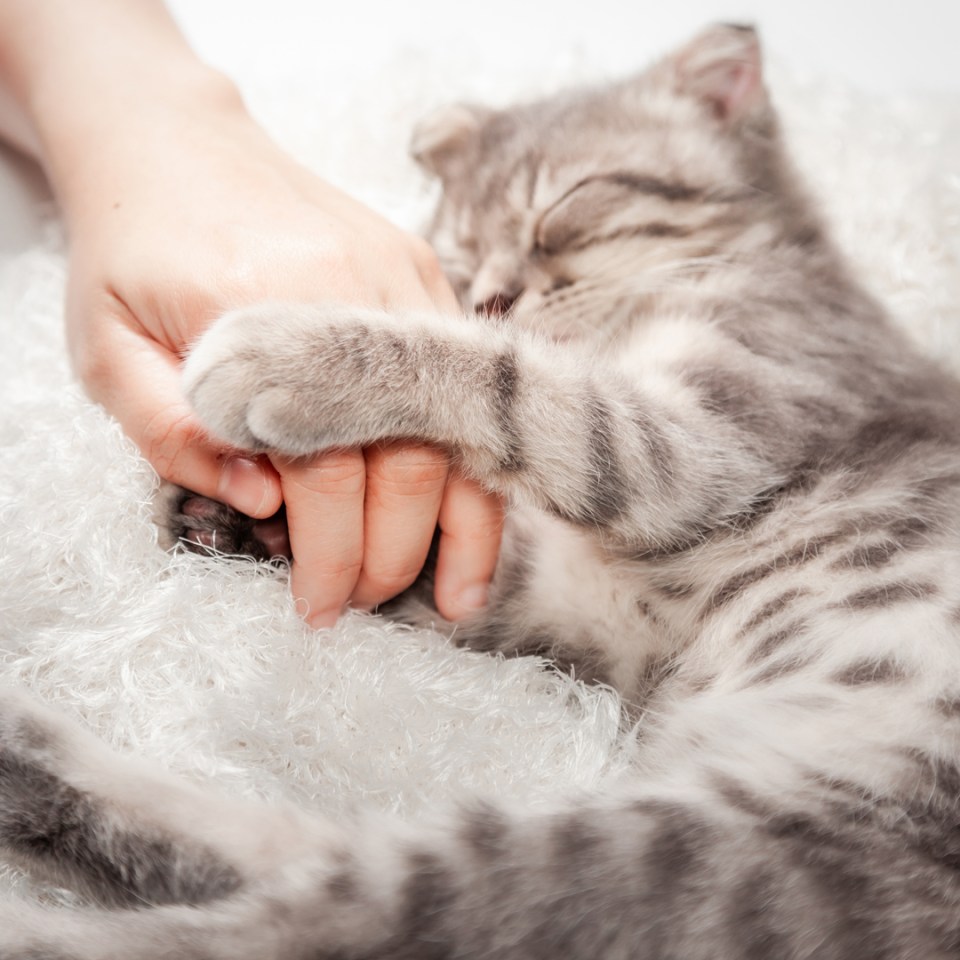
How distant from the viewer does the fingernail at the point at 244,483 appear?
803mm

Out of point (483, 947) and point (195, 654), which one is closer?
point (483, 947)

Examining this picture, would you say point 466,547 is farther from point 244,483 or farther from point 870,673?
point 870,673

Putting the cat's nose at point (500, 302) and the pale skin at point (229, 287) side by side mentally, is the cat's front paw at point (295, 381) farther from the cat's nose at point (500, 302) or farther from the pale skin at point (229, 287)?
the cat's nose at point (500, 302)

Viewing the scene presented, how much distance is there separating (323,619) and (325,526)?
0.34 ft

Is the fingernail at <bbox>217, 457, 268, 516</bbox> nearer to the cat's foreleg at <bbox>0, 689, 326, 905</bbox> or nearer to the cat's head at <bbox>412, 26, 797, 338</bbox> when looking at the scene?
the cat's foreleg at <bbox>0, 689, 326, 905</bbox>

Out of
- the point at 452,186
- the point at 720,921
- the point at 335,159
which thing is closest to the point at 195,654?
the point at 720,921

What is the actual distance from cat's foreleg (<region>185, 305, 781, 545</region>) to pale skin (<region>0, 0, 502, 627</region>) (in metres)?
0.05

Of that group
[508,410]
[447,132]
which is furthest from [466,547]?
[447,132]

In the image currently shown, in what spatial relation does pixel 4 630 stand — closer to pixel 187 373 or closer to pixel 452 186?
pixel 187 373

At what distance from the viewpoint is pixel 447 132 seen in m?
1.28

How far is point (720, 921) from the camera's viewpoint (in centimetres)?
58

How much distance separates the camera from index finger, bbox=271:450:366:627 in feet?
2.55

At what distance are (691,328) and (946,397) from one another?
29 cm

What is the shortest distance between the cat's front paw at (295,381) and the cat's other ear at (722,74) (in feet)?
2.20
